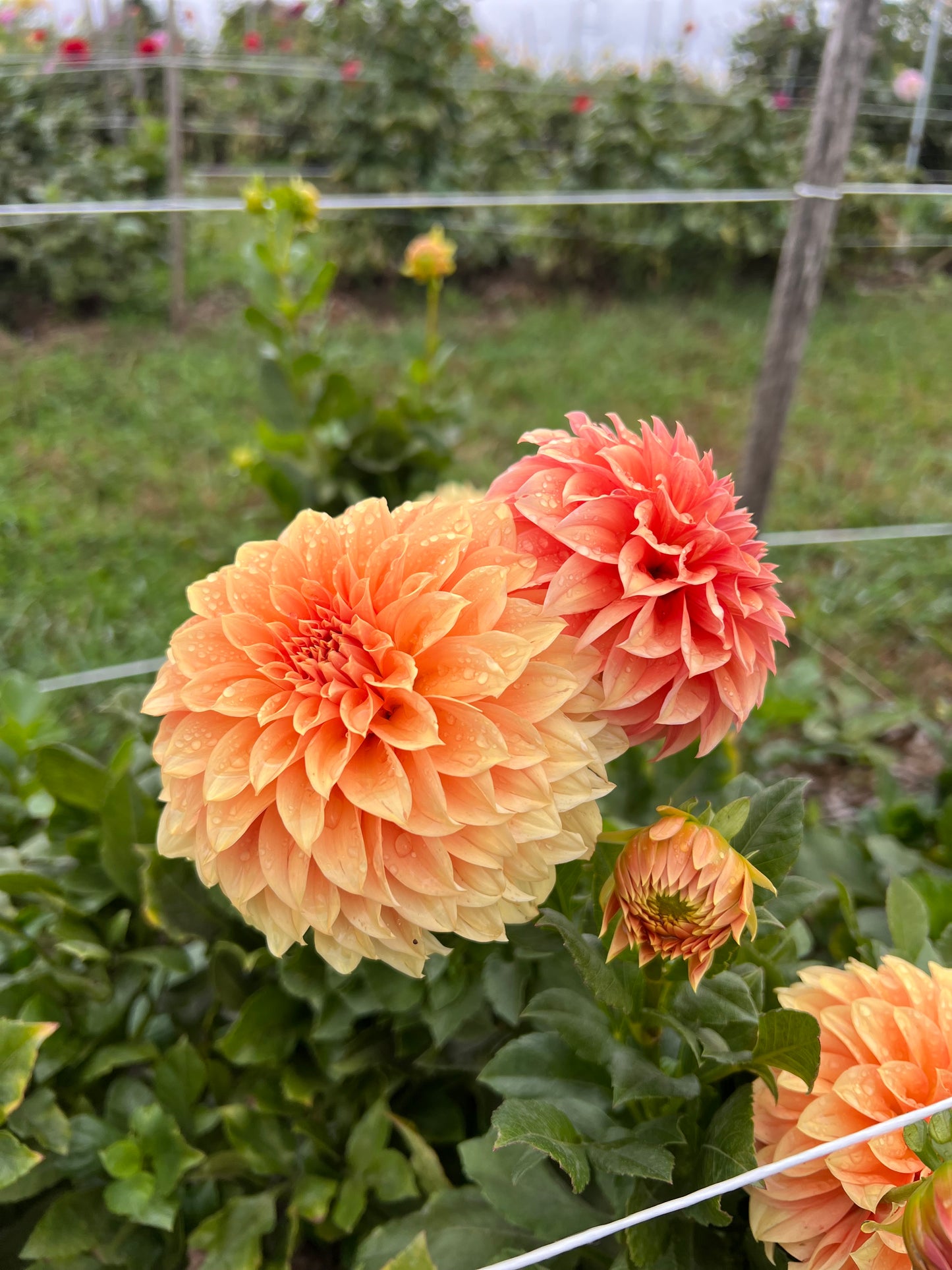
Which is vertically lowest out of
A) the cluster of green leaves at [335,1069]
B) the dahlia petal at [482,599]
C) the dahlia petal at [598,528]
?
the cluster of green leaves at [335,1069]

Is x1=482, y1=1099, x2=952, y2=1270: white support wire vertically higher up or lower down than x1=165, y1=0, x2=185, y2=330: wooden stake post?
lower down

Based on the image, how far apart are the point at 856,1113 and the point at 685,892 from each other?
220mm

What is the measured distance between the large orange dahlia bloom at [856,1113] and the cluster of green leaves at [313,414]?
1.48 metres

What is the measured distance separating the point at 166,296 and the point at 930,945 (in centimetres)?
369

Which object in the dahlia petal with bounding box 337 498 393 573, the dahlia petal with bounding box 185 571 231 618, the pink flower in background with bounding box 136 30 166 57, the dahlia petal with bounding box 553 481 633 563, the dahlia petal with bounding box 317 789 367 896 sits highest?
the pink flower in background with bounding box 136 30 166 57

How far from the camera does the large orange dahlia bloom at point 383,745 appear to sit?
53 cm

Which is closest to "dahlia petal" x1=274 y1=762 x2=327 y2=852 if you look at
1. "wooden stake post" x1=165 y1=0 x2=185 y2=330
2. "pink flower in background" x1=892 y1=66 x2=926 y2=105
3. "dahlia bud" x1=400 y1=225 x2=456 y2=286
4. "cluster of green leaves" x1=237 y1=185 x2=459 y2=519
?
"cluster of green leaves" x1=237 y1=185 x2=459 y2=519

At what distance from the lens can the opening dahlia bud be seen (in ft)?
1.69

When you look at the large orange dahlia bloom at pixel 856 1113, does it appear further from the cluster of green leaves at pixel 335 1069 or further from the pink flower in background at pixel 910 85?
the pink flower in background at pixel 910 85

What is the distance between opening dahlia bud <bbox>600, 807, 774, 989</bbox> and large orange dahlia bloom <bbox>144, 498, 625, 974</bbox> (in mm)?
45

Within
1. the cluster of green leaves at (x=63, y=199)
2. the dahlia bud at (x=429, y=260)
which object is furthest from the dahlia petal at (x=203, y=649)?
the cluster of green leaves at (x=63, y=199)

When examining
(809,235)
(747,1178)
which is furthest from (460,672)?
(809,235)

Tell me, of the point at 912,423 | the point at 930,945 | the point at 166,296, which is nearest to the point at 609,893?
the point at 930,945

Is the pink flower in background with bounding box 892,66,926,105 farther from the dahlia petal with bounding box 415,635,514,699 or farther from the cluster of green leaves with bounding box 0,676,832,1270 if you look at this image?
the dahlia petal with bounding box 415,635,514,699
